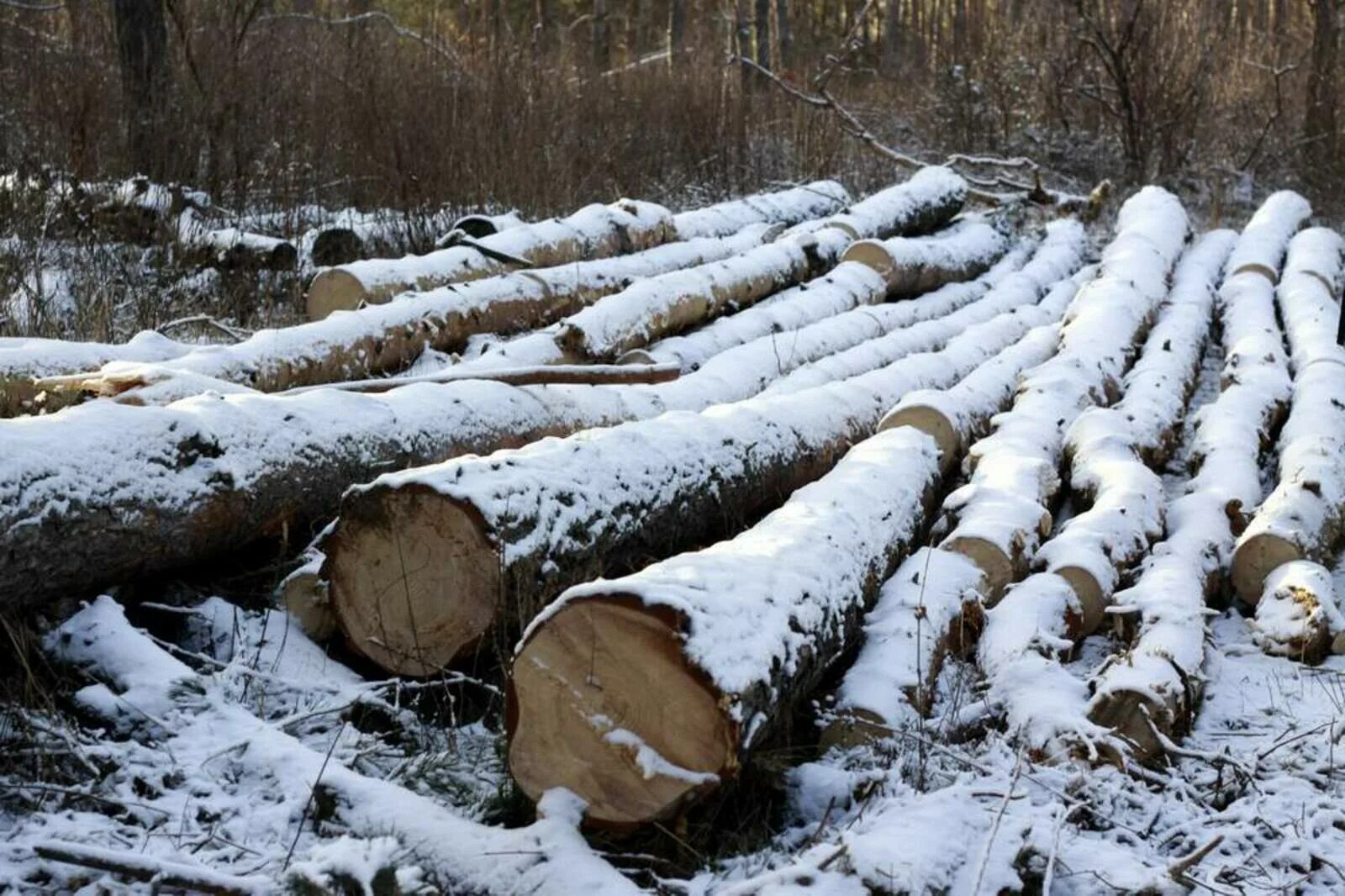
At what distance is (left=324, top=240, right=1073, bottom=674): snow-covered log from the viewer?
12.3 feet

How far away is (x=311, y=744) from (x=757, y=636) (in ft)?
4.12

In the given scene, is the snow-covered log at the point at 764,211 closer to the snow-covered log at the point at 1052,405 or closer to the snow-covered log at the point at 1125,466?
the snow-covered log at the point at 1052,405

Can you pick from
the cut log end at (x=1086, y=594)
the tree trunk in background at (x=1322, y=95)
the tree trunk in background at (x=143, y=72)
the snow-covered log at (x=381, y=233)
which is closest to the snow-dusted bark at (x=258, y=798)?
the cut log end at (x=1086, y=594)

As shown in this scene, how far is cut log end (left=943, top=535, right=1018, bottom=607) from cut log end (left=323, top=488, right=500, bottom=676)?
6.05 feet

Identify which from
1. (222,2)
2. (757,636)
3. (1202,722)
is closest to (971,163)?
(222,2)

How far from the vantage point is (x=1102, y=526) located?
5.03 m

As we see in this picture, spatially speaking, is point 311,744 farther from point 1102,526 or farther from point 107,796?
point 1102,526

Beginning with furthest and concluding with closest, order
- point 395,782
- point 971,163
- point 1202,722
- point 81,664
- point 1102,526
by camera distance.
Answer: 1. point 971,163
2. point 1102,526
3. point 1202,722
4. point 81,664
5. point 395,782

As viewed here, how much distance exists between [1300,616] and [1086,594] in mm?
702

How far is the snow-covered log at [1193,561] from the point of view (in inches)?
152

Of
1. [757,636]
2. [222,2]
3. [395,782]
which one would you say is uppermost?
[222,2]

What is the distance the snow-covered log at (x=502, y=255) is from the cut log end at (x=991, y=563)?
3.92 m

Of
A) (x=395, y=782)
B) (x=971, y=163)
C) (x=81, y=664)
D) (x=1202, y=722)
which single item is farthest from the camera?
(x=971, y=163)

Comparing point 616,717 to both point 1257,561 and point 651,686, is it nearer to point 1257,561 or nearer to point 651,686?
point 651,686
